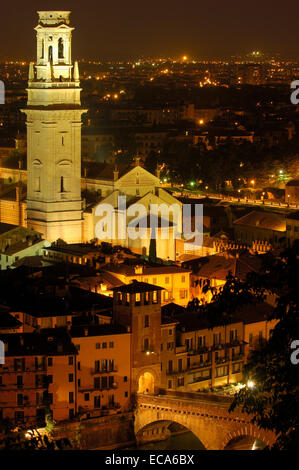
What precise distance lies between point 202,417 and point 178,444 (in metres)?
0.99

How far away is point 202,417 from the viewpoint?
2248cm

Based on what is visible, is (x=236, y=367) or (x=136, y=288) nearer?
(x=136, y=288)

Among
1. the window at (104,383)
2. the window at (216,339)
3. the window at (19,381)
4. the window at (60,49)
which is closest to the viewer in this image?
the window at (19,381)

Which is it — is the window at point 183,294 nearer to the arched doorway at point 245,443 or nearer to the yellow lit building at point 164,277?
the yellow lit building at point 164,277

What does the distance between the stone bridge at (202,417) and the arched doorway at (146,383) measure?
0.45m

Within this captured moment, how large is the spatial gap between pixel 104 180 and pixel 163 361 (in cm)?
1182

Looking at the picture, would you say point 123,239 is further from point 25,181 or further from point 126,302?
point 126,302

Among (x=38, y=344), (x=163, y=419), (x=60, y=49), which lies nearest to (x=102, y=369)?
(x=38, y=344)

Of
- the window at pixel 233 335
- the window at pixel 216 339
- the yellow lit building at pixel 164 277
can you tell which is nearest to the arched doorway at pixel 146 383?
the window at pixel 216 339

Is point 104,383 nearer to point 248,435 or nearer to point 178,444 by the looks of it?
point 178,444

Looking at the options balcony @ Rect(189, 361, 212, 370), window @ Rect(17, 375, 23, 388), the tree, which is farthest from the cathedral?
the tree

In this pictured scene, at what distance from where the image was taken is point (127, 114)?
80750 millimetres

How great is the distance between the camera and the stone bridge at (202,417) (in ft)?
72.5

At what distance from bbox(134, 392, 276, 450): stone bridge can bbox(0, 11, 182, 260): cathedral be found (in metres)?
10.1
